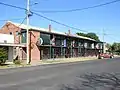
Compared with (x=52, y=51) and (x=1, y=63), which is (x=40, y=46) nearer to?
(x=52, y=51)

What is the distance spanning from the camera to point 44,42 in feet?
173

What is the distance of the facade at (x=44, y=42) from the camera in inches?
1997

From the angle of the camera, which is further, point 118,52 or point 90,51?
point 118,52

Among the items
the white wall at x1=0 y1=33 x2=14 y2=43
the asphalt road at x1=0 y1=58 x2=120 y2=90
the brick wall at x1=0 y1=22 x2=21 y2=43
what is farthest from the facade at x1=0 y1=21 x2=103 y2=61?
the asphalt road at x1=0 y1=58 x2=120 y2=90

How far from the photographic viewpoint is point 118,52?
389 ft

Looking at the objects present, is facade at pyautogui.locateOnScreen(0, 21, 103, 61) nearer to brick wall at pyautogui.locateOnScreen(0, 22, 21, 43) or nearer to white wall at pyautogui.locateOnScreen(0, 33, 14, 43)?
brick wall at pyautogui.locateOnScreen(0, 22, 21, 43)

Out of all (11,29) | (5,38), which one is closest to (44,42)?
(11,29)

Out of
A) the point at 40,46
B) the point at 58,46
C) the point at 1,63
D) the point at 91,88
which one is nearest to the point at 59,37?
the point at 58,46

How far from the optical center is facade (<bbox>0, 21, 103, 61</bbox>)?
50719 millimetres

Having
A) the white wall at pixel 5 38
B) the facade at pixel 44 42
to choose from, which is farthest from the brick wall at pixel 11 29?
the white wall at pixel 5 38

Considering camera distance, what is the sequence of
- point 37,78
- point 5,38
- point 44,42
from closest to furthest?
point 37,78 → point 5,38 → point 44,42

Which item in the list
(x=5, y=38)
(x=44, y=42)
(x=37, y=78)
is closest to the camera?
(x=37, y=78)

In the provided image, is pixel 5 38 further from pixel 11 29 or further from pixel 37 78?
pixel 37 78

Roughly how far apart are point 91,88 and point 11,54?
31.5m
